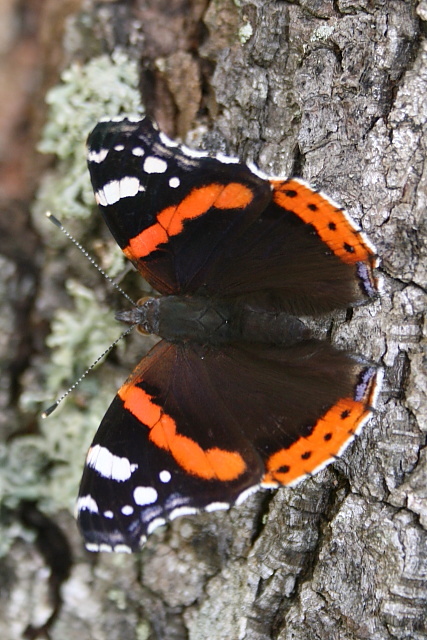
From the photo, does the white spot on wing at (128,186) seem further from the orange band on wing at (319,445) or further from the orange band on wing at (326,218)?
the orange band on wing at (319,445)

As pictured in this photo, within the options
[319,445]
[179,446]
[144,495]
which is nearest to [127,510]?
[144,495]

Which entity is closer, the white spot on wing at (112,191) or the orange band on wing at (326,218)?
the orange band on wing at (326,218)

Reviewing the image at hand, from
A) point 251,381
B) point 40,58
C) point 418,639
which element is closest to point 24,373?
point 251,381

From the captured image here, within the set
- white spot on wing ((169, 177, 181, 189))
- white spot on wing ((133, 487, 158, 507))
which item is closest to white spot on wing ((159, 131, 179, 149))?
white spot on wing ((169, 177, 181, 189))

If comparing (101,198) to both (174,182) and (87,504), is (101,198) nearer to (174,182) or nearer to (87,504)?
(174,182)

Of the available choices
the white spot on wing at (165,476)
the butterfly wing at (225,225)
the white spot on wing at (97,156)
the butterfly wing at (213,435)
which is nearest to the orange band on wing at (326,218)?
the butterfly wing at (225,225)

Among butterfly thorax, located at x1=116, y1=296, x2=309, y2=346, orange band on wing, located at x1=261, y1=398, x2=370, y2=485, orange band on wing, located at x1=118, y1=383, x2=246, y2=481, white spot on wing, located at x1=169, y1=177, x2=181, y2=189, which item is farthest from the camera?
butterfly thorax, located at x1=116, y1=296, x2=309, y2=346

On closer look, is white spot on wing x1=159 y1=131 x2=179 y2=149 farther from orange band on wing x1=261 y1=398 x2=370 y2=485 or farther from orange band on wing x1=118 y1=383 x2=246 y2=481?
orange band on wing x1=261 y1=398 x2=370 y2=485

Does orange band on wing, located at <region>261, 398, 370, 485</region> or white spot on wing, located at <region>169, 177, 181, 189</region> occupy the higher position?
white spot on wing, located at <region>169, 177, 181, 189</region>
